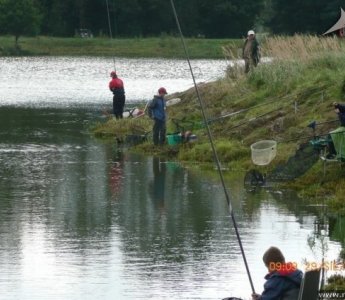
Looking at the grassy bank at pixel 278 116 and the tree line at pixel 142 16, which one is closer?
the grassy bank at pixel 278 116

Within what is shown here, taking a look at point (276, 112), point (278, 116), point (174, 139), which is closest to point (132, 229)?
point (174, 139)

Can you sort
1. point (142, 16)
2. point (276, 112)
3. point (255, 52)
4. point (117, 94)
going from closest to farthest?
point (276, 112)
point (117, 94)
point (255, 52)
point (142, 16)

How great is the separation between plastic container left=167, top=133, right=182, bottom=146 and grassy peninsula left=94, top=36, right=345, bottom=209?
0.16 m

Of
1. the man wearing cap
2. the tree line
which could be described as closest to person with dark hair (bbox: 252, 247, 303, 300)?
the man wearing cap

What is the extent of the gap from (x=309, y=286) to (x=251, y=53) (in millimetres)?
23447

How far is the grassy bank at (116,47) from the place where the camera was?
299 feet

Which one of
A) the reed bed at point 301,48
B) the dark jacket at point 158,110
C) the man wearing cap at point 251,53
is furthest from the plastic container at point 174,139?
the man wearing cap at point 251,53

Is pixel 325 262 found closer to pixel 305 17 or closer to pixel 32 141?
pixel 32 141

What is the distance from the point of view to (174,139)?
27953mm

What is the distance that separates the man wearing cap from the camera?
34.2 metres

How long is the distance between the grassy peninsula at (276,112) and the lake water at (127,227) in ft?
2.30

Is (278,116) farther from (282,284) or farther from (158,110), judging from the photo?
(282,284)

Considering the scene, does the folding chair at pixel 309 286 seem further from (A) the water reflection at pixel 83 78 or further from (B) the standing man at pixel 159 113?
(A) the water reflection at pixel 83 78

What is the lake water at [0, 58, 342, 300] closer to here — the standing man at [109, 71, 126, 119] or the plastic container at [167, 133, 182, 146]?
the plastic container at [167, 133, 182, 146]
